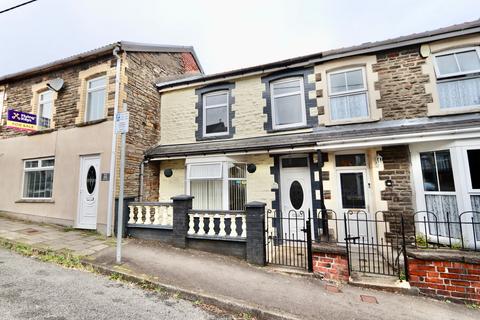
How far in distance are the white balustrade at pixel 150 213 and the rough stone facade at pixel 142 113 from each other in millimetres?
676

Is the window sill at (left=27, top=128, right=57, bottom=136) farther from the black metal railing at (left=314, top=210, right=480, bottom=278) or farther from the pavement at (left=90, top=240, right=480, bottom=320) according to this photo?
the black metal railing at (left=314, top=210, right=480, bottom=278)

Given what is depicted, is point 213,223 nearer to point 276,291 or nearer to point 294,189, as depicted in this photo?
point 276,291

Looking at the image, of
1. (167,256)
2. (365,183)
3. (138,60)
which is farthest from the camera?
(138,60)

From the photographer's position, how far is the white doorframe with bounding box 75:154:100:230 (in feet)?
24.9

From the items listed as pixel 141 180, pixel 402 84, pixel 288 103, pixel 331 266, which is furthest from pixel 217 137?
pixel 402 84

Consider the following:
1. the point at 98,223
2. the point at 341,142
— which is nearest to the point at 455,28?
the point at 341,142

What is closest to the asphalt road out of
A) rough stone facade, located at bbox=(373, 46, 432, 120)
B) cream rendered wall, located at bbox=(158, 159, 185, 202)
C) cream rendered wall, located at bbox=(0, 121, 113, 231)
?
cream rendered wall, located at bbox=(0, 121, 113, 231)

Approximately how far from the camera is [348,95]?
23.5 ft

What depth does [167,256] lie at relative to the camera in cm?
559

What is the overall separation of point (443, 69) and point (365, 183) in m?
3.68

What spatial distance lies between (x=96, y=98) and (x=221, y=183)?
540 cm

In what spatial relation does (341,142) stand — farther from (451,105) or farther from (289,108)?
(451,105)

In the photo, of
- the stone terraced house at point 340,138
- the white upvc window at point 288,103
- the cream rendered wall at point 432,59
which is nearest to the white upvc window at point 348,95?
the stone terraced house at point 340,138

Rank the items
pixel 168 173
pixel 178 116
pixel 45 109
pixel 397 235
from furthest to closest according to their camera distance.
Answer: pixel 45 109, pixel 178 116, pixel 168 173, pixel 397 235
